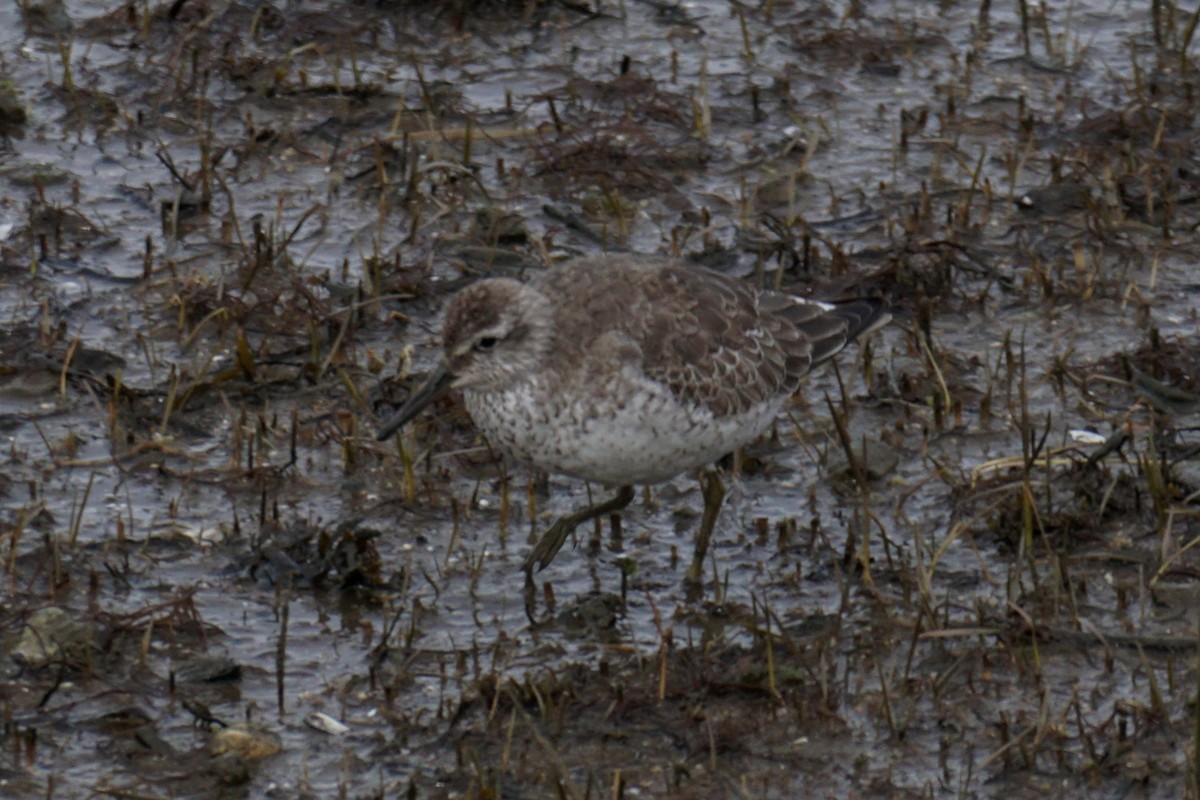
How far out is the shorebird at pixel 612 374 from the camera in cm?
694

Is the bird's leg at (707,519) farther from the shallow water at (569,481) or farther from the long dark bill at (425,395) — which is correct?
the long dark bill at (425,395)

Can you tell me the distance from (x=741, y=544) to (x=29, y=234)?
12.5 feet

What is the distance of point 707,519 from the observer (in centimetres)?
746

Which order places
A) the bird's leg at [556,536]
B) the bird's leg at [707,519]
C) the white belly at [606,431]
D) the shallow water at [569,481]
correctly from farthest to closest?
the bird's leg at [707,519] < the bird's leg at [556,536] < the white belly at [606,431] < the shallow water at [569,481]

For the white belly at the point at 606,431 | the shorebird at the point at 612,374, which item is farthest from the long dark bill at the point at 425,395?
the white belly at the point at 606,431

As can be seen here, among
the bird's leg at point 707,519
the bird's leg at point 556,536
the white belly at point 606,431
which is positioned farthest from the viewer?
the bird's leg at point 707,519

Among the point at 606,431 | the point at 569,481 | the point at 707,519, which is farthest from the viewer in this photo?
the point at 569,481

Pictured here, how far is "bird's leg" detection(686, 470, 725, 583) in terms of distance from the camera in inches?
290

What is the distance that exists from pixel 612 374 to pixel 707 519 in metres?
0.79

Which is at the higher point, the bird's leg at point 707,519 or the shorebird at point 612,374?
the shorebird at point 612,374

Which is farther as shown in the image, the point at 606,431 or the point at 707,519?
the point at 707,519

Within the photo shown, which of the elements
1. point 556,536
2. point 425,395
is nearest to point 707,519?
point 556,536

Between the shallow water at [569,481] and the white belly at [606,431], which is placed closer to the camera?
the shallow water at [569,481]

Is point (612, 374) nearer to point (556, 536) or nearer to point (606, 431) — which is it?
point (606, 431)
